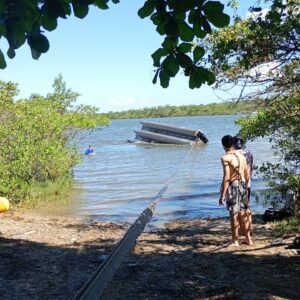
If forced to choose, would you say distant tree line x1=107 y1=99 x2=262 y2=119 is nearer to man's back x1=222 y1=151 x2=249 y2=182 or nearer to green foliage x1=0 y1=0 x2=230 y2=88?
man's back x1=222 y1=151 x2=249 y2=182

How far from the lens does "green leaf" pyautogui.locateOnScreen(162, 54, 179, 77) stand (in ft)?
7.75

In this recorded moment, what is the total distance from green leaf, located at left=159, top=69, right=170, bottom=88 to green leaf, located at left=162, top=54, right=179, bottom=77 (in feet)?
0.06

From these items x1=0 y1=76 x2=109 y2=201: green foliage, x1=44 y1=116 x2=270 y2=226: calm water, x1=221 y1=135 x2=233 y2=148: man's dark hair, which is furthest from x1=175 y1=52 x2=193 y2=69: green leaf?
x1=0 y1=76 x2=109 y2=201: green foliage

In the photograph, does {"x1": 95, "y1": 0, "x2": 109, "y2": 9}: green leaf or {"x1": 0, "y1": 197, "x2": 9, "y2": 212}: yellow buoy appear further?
{"x1": 0, "y1": 197, "x2": 9, "y2": 212}: yellow buoy

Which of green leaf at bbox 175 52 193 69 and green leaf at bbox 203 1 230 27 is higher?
green leaf at bbox 203 1 230 27

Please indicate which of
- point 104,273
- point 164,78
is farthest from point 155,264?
point 164,78

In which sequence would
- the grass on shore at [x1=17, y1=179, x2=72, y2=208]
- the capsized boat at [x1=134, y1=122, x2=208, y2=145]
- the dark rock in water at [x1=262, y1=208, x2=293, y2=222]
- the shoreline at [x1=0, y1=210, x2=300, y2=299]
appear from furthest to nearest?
the capsized boat at [x1=134, y1=122, x2=208, y2=145] < the grass on shore at [x1=17, y1=179, x2=72, y2=208] < the dark rock in water at [x1=262, y1=208, x2=293, y2=222] < the shoreline at [x1=0, y1=210, x2=300, y2=299]

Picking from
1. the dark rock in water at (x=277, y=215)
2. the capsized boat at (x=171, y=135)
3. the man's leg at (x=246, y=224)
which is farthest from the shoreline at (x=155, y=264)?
the capsized boat at (x=171, y=135)

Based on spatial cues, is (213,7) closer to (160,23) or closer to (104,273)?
(160,23)

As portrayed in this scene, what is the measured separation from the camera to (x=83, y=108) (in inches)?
635

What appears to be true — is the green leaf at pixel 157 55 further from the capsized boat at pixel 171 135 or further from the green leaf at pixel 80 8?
the capsized boat at pixel 171 135

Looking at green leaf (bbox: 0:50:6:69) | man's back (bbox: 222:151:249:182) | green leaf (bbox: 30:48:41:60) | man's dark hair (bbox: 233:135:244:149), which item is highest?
green leaf (bbox: 30:48:41:60)

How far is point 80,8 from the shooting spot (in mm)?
2268

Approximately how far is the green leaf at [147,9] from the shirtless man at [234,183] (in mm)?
4807
